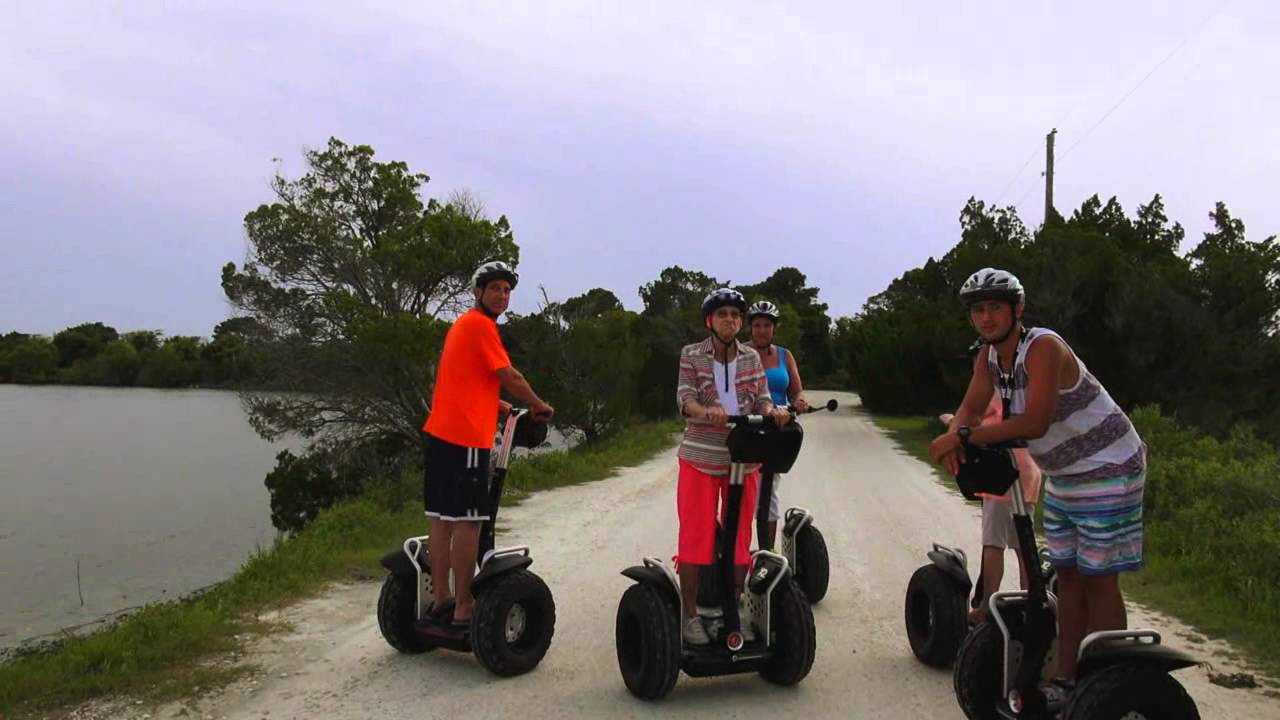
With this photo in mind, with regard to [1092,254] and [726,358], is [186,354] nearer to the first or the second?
[1092,254]

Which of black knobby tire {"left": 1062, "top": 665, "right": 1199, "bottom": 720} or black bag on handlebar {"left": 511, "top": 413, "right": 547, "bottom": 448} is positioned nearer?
black knobby tire {"left": 1062, "top": 665, "right": 1199, "bottom": 720}

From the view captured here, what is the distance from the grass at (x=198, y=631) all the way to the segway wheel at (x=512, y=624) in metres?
1.33

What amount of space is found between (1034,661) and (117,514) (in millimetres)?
19686

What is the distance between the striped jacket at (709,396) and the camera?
168 inches

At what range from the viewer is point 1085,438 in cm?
328

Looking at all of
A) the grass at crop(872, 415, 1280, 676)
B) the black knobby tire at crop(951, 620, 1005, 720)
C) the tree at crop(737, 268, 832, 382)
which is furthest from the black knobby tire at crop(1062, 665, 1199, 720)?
the tree at crop(737, 268, 832, 382)

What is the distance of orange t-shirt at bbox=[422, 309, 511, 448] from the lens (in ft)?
14.9

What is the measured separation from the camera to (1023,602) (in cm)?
363

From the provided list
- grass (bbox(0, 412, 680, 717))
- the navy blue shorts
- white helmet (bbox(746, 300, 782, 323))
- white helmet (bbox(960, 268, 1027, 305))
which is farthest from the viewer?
white helmet (bbox(746, 300, 782, 323))

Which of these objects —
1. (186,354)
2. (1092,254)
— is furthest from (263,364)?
(186,354)

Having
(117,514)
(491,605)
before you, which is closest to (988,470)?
(491,605)

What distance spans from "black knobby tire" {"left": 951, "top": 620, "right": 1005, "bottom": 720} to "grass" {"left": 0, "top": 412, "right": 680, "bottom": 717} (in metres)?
3.54

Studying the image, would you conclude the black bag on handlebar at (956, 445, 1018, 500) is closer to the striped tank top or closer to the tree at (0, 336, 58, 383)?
the striped tank top

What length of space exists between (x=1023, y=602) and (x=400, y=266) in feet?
72.1
